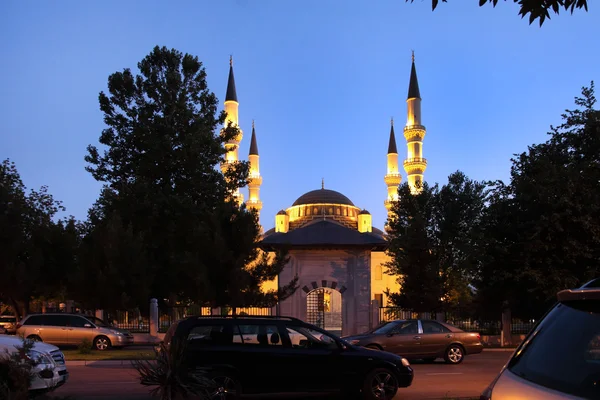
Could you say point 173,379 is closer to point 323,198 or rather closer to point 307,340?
point 307,340

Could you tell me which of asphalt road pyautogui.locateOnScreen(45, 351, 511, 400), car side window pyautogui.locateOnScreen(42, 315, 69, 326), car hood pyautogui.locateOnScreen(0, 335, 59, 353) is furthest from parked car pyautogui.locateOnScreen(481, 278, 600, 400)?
car side window pyautogui.locateOnScreen(42, 315, 69, 326)

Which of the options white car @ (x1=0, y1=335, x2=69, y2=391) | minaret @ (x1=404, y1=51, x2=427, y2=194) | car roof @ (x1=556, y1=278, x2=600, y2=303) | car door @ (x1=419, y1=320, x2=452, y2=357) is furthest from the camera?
minaret @ (x1=404, y1=51, x2=427, y2=194)

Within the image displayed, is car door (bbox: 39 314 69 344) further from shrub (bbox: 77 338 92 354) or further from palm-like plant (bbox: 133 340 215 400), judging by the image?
palm-like plant (bbox: 133 340 215 400)

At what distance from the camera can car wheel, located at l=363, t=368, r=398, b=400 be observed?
10633 millimetres

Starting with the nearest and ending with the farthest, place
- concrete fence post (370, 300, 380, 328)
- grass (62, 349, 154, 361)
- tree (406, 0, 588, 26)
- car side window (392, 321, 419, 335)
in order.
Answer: tree (406, 0, 588, 26), car side window (392, 321, 419, 335), grass (62, 349, 154, 361), concrete fence post (370, 300, 380, 328)

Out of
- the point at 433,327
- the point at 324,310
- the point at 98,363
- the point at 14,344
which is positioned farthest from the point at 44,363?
the point at 324,310

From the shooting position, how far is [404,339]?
1761 centimetres

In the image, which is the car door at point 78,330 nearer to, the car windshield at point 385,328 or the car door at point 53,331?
the car door at point 53,331

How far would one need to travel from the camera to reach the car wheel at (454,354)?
18062 mm

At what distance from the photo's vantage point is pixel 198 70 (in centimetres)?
3191

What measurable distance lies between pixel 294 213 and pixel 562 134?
159 feet

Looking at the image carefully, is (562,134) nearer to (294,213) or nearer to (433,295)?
(433,295)

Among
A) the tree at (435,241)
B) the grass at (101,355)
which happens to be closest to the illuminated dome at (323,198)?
the tree at (435,241)

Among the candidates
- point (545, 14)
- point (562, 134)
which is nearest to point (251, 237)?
point (562, 134)
